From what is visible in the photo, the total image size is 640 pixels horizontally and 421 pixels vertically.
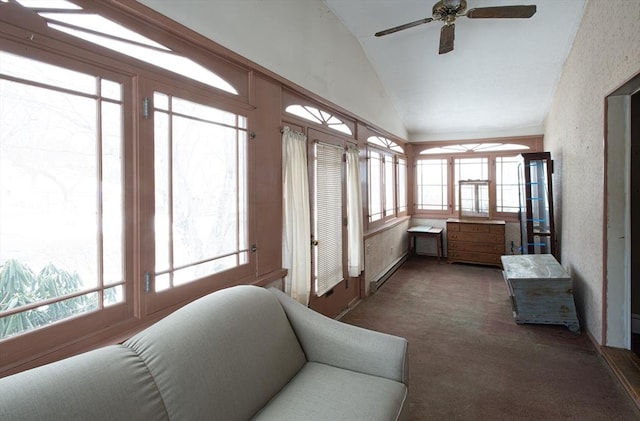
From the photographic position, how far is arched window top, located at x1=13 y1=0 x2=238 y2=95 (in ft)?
4.37

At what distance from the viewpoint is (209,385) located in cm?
137

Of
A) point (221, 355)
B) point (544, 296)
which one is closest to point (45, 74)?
point (221, 355)

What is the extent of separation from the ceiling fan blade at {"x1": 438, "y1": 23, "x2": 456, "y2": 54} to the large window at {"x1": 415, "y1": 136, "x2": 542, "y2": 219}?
377cm

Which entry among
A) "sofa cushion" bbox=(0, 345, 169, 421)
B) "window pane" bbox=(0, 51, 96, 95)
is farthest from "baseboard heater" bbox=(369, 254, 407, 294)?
"window pane" bbox=(0, 51, 96, 95)

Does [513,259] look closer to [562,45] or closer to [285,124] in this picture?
[562,45]

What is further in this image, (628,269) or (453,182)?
(453,182)

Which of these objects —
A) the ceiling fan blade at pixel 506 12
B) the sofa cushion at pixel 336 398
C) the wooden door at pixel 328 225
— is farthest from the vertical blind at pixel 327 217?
the ceiling fan blade at pixel 506 12

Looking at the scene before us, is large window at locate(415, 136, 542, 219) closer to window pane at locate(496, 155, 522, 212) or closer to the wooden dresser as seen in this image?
window pane at locate(496, 155, 522, 212)

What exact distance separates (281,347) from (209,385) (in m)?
0.49

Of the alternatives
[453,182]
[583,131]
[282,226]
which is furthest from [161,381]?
[453,182]

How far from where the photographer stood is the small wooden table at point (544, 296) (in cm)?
329

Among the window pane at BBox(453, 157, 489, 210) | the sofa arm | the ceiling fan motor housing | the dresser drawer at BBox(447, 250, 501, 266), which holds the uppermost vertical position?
the ceiling fan motor housing

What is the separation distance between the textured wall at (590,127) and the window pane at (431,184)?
2630 millimetres

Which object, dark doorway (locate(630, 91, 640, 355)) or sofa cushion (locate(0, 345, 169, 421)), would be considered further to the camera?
dark doorway (locate(630, 91, 640, 355))
